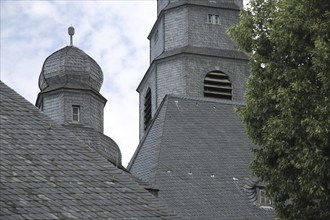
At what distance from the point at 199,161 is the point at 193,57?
7.84 metres

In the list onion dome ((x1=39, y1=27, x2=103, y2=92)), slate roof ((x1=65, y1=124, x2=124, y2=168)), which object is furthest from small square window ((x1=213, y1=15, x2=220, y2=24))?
slate roof ((x1=65, y1=124, x2=124, y2=168))

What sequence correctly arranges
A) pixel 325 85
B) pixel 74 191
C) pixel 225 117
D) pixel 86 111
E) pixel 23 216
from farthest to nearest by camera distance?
pixel 86 111, pixel 225 117, pixel 325 85, pixel 74 191, pixel 23 216

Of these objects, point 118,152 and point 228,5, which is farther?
point 228,5

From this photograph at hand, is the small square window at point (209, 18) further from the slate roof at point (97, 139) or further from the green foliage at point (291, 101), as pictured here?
the green foliage at point (291, 101)

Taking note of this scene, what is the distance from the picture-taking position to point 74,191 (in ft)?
42.9

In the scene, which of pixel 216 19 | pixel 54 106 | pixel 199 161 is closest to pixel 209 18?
pixel 216 19

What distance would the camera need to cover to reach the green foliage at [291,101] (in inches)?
778

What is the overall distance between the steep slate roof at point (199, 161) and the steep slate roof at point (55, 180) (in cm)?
1718

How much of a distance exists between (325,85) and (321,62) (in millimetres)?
502

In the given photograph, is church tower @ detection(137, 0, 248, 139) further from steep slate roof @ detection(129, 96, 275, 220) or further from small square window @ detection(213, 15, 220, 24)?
steep slate roof @ detection(129, 96, 275, 220)

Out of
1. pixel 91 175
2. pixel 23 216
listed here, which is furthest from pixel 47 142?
pixel 23 216

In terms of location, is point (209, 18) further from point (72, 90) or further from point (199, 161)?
point (199, 161)

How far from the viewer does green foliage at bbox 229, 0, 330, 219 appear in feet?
64.8

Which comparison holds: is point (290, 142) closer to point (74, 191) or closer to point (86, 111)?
point (74, 191)
